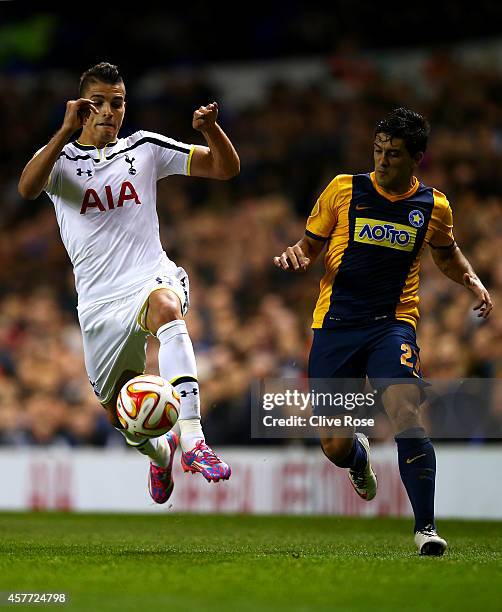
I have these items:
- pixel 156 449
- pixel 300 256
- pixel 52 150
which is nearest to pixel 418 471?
pixel 300 256

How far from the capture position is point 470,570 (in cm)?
545

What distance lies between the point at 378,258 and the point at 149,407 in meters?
1.61

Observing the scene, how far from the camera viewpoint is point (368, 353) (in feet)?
22.6

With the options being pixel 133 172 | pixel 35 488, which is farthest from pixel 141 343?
pixel 35 488

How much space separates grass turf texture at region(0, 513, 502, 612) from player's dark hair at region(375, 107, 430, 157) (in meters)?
2.26

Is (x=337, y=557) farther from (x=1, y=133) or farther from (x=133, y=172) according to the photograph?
(x=1, y=133)

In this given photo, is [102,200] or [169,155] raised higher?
[169,155]

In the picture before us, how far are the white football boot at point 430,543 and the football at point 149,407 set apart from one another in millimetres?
1436

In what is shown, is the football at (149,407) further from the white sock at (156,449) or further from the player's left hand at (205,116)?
the player's left hand at (205,116)

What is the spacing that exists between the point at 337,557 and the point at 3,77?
15.1 m

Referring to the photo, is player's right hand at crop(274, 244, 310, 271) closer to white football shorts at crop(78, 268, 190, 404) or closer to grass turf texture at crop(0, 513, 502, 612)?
white football shorts at crop(78, 268, 190, 404)

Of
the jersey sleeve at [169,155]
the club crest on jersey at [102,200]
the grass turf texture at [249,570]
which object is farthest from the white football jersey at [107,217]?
the grass turf texture at [249,570]

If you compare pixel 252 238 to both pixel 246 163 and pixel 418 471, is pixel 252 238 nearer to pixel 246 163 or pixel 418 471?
pixel 246 163

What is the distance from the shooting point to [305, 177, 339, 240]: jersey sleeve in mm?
7023
